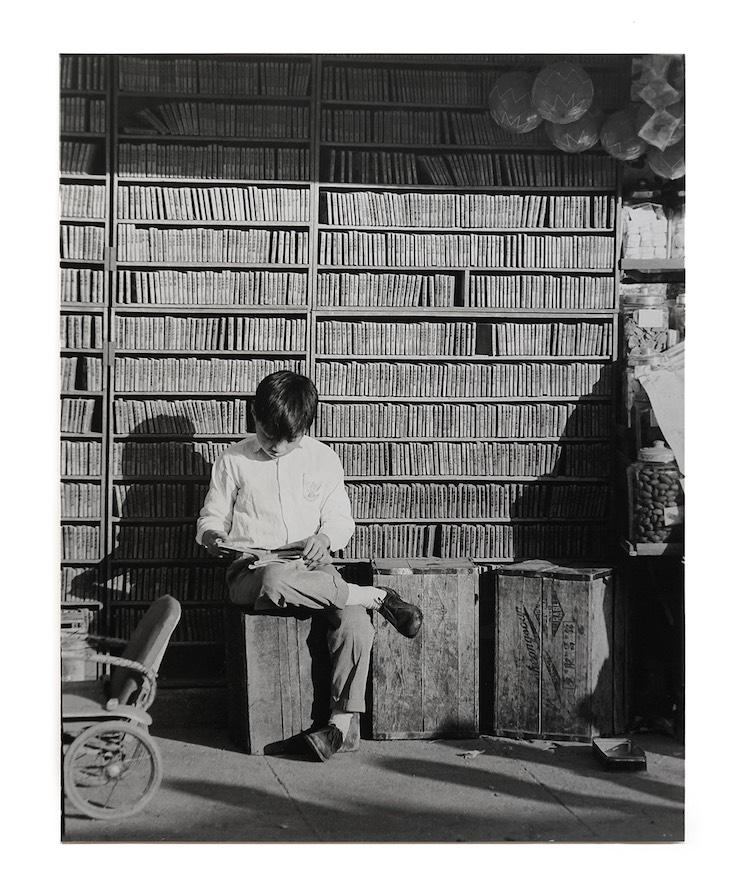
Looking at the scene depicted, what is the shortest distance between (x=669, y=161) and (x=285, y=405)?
2.18m

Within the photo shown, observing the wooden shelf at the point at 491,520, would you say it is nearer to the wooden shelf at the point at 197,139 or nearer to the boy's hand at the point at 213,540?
the boy's hand at the point at 213,540

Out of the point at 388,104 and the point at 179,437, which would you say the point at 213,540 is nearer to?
the point at 179,437

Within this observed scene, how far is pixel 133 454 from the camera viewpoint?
5.19 metres

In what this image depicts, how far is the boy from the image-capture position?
176 inches

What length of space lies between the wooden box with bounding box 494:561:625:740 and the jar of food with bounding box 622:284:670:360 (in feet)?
4.06

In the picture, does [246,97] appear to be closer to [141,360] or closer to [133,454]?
[141,360]

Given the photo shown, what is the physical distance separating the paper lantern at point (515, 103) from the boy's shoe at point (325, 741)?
2.92 meters

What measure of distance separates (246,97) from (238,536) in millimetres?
2141

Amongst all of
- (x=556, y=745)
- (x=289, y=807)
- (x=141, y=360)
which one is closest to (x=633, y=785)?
(x=556, y=745)

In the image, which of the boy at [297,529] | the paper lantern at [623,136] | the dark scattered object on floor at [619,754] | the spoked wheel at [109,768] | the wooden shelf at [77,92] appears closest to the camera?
the spoked wheel at [109,768]

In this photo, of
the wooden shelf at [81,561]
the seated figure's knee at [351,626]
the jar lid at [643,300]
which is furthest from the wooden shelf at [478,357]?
the wooden shelf at [81,561]

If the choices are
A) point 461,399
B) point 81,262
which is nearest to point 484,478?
point 461,399

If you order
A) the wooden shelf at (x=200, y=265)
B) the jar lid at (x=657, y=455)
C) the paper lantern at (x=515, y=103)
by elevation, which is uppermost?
the paper lantern at (x=515, y=103)

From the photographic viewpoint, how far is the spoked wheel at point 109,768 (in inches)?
148
